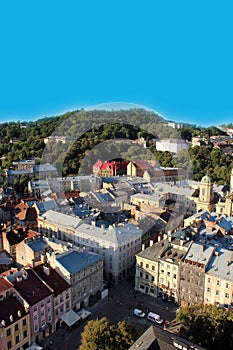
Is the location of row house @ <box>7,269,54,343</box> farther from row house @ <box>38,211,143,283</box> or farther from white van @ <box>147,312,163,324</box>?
row house @ <box>38,211,143,283</box>

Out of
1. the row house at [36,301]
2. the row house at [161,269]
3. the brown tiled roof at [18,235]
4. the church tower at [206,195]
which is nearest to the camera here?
the row house at [36,301]

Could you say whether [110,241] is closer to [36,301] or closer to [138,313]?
[138,313]

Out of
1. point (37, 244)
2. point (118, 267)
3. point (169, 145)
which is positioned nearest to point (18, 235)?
point (37, 244)

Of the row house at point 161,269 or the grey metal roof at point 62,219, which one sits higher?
the grey metal roof at point 62,219

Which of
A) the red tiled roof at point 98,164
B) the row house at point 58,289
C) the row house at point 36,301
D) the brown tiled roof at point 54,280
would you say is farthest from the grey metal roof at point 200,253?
the red tiled roof at point 98,164

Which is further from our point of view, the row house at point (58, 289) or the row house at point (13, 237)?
the row house at point (13, 237)

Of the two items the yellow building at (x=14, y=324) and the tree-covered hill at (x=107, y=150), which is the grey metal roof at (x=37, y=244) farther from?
the tree-covered hill at (x=107, y=150)
